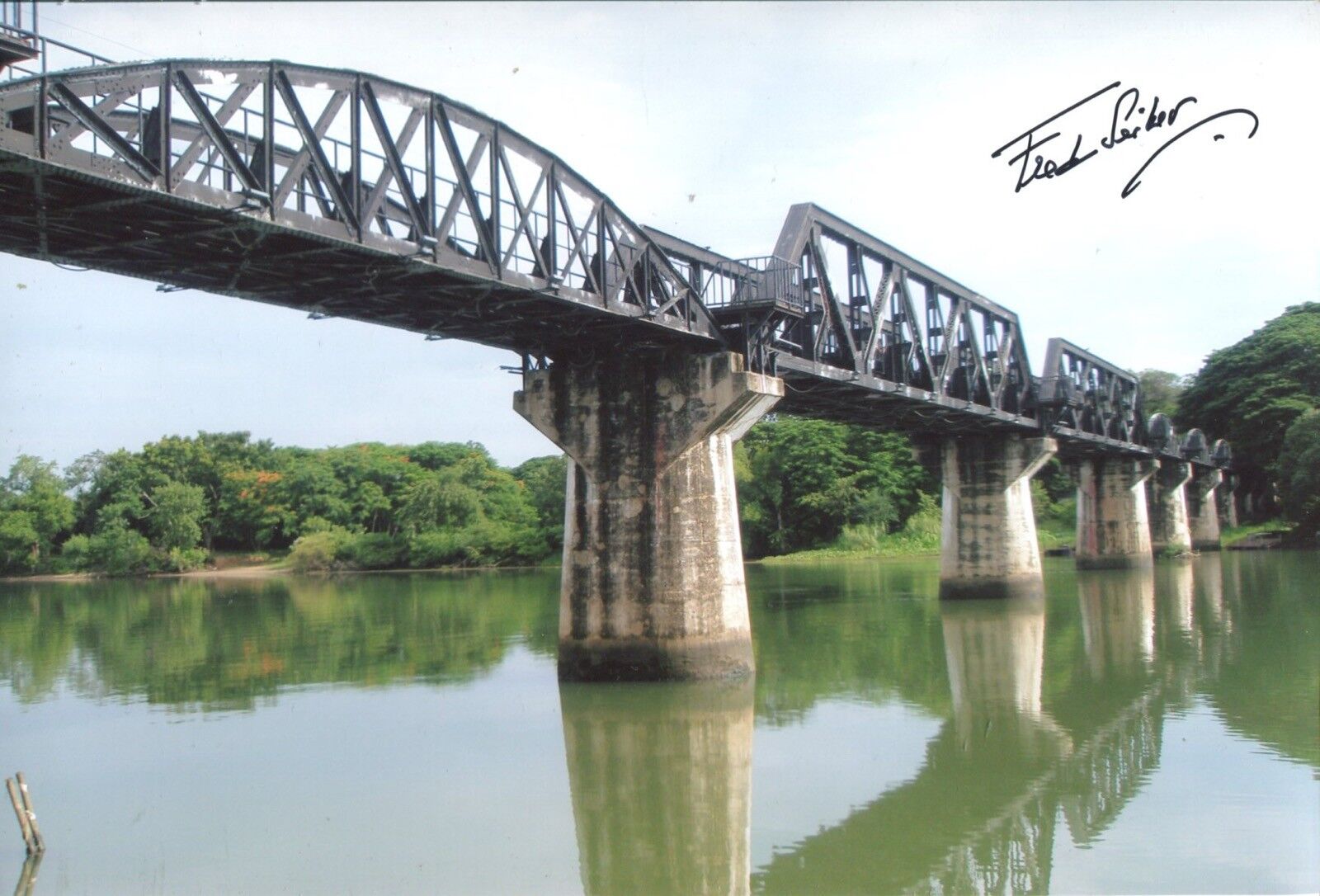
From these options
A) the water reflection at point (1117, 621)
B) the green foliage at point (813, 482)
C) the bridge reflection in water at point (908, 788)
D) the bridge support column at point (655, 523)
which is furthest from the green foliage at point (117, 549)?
the bridge reflection in water at point (908, 788)

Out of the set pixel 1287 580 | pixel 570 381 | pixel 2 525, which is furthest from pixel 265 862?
pixel 2 525

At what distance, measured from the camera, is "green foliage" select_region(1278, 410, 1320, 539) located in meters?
80.4

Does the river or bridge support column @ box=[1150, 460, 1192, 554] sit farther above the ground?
bridge support column @ box=[1150, 460, 1192, 554]

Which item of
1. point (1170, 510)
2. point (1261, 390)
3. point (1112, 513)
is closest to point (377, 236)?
point (1112, 513)

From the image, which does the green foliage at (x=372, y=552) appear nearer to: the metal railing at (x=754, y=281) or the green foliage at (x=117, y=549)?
the green foliage at (x=117, y=549)

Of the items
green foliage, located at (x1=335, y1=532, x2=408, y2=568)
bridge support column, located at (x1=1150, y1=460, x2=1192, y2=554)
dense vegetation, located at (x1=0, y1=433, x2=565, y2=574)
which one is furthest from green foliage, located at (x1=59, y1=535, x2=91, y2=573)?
bridge support column, located at (x1=1150, y1=460, x2=1192, y2=554)

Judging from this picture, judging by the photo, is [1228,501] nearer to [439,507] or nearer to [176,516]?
[439,507]

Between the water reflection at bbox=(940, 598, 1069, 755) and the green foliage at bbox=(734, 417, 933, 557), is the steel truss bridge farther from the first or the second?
the green foliage at bbox=(734, 417, 933, 557)

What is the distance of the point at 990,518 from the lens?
182ft

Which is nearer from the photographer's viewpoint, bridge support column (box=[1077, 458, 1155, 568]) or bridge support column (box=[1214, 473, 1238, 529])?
bridge support column (box=[1077, 458, 1155, 568])

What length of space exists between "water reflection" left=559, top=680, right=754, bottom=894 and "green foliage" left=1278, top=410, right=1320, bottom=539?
215 feet

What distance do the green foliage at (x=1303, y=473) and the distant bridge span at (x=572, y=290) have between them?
38.8 metres

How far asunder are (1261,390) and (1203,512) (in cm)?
1195

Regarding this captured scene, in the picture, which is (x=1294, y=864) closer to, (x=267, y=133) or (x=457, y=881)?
(x=457, y=881)
